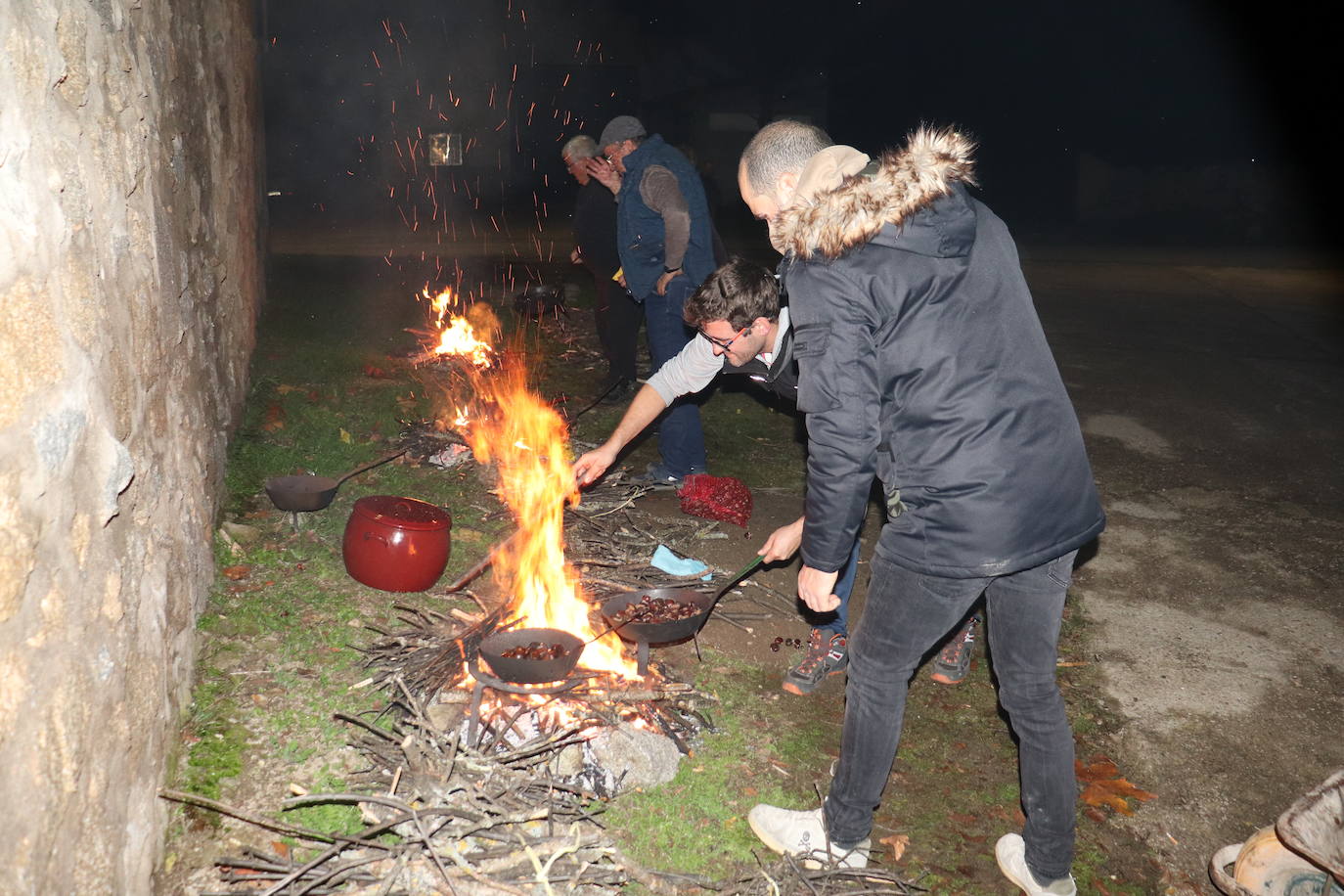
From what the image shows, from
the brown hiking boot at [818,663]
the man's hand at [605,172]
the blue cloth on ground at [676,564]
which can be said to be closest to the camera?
the brown hiking boot at [818,663]

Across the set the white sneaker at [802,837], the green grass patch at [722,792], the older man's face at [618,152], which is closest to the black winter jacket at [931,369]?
the white sneaker at [802,837]

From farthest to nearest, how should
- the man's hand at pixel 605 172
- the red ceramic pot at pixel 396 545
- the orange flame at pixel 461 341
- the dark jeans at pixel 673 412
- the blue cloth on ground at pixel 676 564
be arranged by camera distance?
the orange flame at pixel 461 341, the man's hand at pixel 605 172, the dark jeans at pixel 673 412, the blue cloth on ground at pixel 676 564, the red ceramic pot at pixel 396 545

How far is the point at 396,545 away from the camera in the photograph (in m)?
4.65

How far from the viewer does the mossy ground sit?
343 centimetres

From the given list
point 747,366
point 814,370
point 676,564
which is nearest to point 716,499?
point 676,564

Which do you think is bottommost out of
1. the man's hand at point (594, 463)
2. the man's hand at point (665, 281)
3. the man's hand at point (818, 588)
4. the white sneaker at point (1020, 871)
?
the white sneaker at point (1020, 871)

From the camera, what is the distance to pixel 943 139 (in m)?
2.76

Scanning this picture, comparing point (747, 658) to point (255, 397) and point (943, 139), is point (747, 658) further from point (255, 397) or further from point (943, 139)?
point (255, 397)

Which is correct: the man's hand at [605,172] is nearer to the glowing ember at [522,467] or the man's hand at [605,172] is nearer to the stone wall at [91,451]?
the glowing ember at [522,467]

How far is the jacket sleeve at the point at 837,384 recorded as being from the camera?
105 inches

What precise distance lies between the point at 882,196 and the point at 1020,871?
7.82 ft

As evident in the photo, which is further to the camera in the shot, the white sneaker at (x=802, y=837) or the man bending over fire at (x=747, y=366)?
the man bending over fire at (x=747, y=366)

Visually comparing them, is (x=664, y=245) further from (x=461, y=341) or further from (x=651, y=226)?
(x=461, y=341)

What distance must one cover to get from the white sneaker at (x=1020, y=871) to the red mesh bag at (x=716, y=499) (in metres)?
2.97
